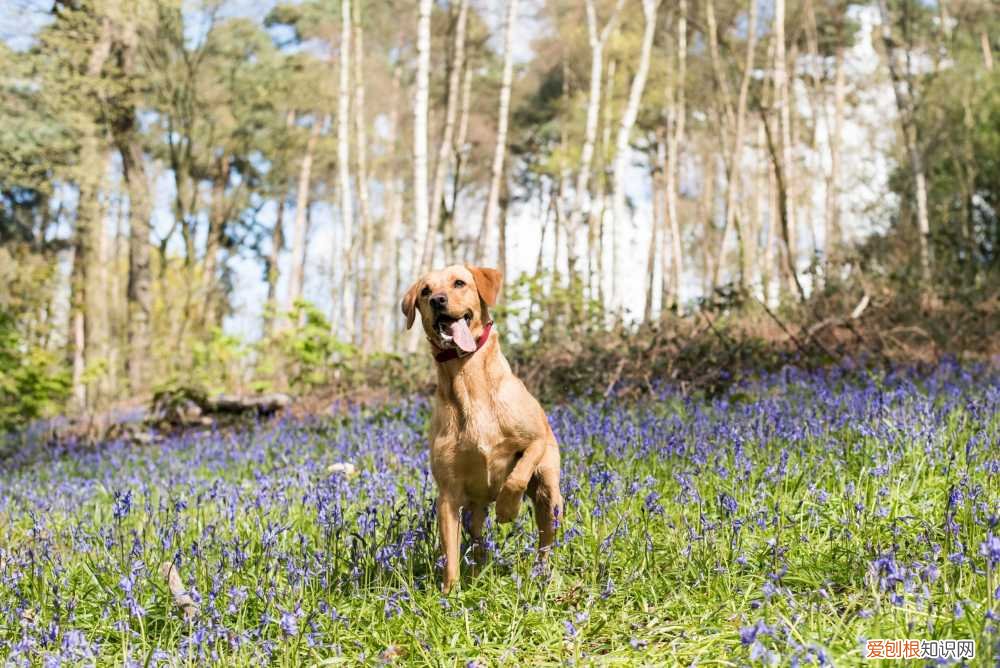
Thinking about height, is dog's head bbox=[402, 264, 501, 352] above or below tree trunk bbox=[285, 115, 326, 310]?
below

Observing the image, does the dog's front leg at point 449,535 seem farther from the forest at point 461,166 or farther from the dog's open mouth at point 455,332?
the forest at point 461,166

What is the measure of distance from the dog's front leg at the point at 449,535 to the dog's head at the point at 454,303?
678mm

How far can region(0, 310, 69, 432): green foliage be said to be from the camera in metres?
12.6

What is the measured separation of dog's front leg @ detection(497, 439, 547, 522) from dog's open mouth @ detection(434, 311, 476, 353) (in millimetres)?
526

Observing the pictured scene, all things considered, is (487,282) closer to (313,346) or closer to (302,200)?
(313,346)

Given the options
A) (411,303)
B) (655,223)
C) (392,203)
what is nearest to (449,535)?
(411,303)

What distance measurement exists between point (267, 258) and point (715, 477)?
32285 mm

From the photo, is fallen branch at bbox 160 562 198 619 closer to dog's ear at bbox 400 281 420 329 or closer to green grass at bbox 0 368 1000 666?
green grass at bbox 0 368 1000 666

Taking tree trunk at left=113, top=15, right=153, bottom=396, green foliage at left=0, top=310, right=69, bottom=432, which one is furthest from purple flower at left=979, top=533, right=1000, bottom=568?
tree trunk at left=113, top=15, right=153, bottom=396

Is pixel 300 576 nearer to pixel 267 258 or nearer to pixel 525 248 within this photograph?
pixel 525 248

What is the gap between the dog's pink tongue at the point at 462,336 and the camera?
355 cm

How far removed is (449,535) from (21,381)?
40.3 feet

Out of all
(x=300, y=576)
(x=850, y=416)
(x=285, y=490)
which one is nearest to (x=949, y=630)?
(x=300, y=576)

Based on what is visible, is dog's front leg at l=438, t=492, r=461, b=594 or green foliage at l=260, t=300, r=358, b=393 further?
green foliage at l=260, t=300, r=358, b=393
